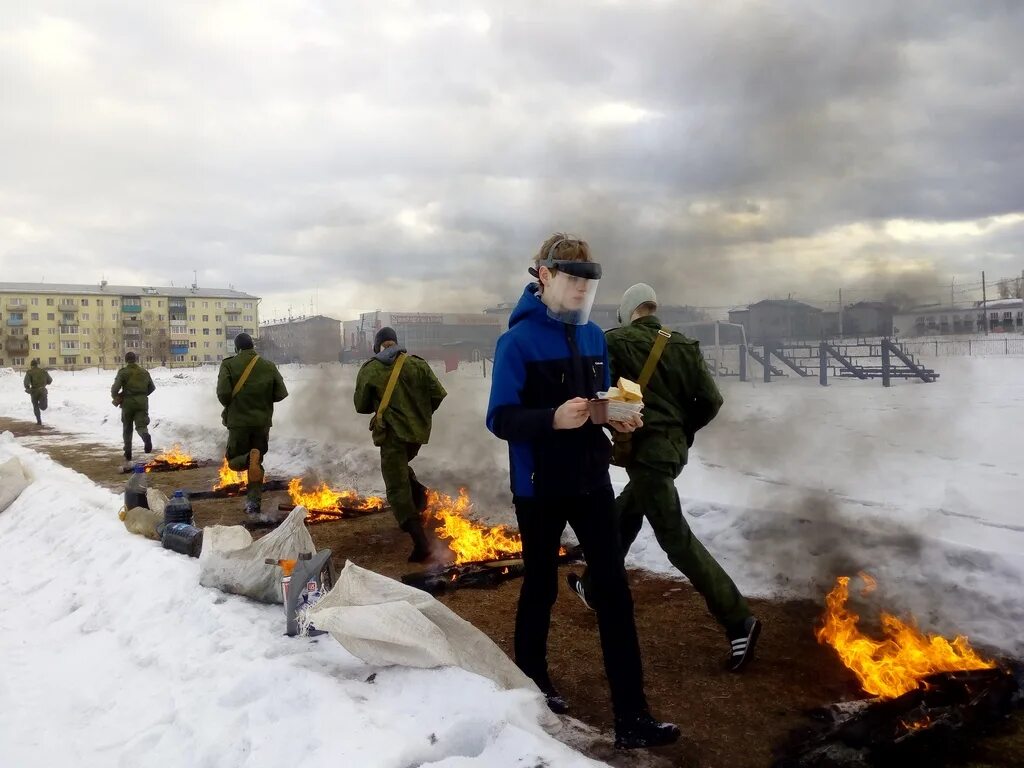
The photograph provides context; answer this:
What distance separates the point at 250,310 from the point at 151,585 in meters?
90.9

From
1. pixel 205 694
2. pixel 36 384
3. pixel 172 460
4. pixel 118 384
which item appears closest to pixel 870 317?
pixel 205 694

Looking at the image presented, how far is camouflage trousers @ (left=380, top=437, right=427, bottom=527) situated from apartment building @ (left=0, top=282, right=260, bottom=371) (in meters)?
74.3

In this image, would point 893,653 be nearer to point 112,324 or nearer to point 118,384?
point 118,384

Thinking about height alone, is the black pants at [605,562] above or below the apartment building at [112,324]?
below

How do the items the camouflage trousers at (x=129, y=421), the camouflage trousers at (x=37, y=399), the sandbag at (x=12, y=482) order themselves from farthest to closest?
the camouflage trousers at (x=37, y=399) → the camouflage trousers at (x=129, y=421) → the sandbag at (x=12, y=482)

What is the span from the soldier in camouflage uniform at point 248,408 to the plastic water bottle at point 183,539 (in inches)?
76.3

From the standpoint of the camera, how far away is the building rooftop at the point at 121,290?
78.8m

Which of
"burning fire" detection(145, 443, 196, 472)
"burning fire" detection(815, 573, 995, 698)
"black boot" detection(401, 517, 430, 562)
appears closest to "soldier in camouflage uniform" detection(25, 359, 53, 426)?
"burning fire" detection(145, 443, 196, 472)

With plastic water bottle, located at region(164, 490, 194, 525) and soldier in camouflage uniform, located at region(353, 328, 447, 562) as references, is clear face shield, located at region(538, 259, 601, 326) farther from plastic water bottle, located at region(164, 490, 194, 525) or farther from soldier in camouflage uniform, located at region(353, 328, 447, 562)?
plastic water bottle, located at region(164, 490, 194, 525)

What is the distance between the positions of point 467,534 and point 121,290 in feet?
304

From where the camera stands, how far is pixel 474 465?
862cm

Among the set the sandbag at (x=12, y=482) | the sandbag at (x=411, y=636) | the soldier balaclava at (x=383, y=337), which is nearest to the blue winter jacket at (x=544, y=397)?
the sandbag at (x=411, y=636)

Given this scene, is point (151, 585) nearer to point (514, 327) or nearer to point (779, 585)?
point (514, 327)

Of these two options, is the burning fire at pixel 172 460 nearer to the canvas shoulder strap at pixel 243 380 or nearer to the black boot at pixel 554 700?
the canvas shoulder strap at pixel 243 380
